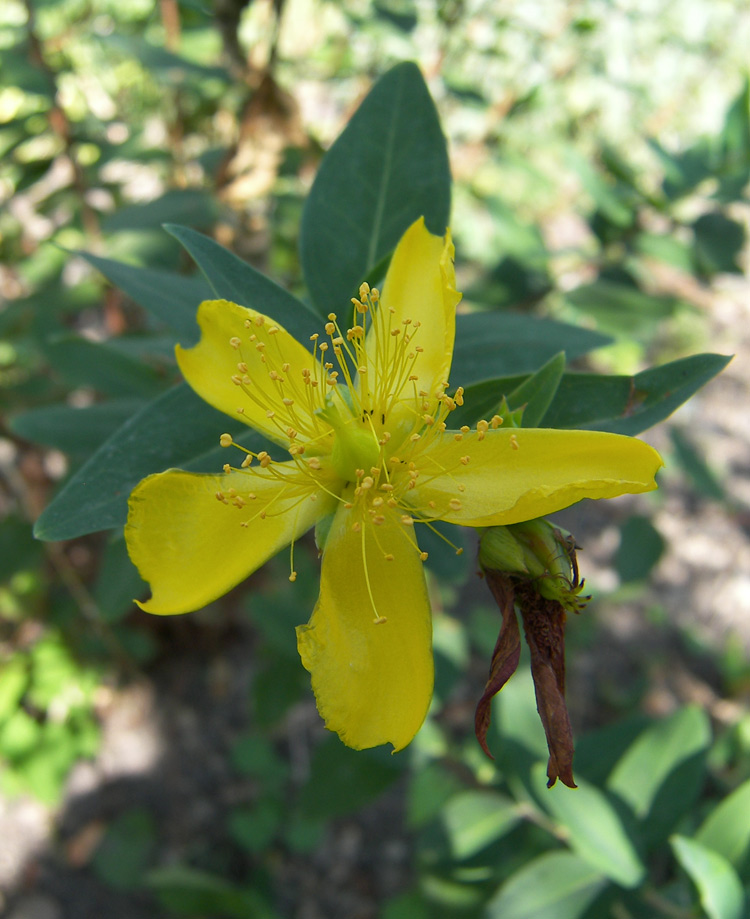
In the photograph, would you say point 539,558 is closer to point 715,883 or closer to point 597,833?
point 715,883

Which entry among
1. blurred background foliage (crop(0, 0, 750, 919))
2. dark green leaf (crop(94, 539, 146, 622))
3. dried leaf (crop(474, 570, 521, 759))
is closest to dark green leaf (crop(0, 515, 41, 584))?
blurred background foliage (crop(0, 0, 750, 919))

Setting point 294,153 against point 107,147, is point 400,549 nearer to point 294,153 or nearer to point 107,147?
point 294,153

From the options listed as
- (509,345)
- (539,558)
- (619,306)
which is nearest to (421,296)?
(509,345)

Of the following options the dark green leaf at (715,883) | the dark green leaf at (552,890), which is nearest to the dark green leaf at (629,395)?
the dark green leaf at (715,883)

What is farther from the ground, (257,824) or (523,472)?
(523,472)

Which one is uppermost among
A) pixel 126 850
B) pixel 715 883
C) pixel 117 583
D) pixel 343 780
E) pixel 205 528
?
pixel 205 528

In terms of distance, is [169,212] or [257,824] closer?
[169,212]
